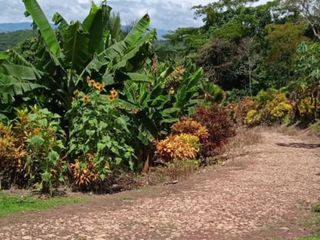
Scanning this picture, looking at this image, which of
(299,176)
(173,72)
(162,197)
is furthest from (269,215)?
(173,72)

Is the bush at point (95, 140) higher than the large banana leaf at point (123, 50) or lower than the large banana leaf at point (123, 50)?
lower

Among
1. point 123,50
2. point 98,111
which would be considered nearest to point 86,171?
point 98,111

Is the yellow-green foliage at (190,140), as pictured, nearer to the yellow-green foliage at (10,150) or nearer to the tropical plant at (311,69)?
the yellow-green foliage at (10,150)

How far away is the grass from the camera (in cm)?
783

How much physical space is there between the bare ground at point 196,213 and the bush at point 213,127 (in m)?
3.19

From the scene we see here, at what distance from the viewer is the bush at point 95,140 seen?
938 centimetres

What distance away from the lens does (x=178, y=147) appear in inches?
503

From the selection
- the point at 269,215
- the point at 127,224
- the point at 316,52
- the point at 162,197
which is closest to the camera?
the point at 127,224

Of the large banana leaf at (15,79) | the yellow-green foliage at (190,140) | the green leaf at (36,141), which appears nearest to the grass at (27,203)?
the green leaf at (36,141)

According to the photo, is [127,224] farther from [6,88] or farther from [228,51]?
[228,51]

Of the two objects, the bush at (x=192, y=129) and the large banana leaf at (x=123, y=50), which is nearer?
the large banana leaf at (x=123, y=50)

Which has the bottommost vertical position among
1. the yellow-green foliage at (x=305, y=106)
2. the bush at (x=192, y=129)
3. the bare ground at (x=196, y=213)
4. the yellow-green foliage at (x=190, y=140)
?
the bare ground at (x=196, y=213)

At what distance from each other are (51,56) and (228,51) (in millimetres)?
32396

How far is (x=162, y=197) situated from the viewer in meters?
8.55
